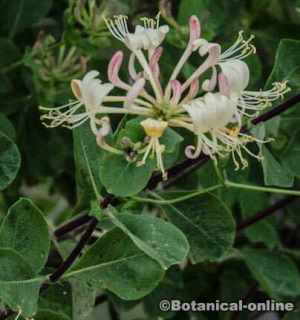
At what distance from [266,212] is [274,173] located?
20 cm

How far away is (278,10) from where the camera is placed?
1.61m

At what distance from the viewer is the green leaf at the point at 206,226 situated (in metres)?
0.98

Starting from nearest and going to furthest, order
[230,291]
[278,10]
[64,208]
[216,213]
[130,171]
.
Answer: [130,171] < [216,213] < [230,291] < [278,10] < [64,208]

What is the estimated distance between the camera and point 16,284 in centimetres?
86

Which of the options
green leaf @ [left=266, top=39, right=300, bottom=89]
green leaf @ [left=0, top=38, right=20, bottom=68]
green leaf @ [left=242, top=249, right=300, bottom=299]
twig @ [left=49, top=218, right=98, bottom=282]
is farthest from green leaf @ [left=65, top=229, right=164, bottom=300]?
green leaf @ [left=0, top=38, right=20, bottom=68]

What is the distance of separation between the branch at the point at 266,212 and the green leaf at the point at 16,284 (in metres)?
0.38

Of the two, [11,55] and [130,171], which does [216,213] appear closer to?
[130,171]

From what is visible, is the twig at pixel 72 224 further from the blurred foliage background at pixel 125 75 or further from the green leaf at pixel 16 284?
the green leaf at pixel 16 284

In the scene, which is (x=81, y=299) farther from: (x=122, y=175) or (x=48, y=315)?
(x=122, y=175)

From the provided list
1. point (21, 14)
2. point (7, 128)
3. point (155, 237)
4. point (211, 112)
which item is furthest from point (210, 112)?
point (21, 14)

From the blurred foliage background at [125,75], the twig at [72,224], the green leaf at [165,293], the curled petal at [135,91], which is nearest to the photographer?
the curled petal at [135,91]

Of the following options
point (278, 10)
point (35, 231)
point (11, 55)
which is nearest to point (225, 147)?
point (35, 231)

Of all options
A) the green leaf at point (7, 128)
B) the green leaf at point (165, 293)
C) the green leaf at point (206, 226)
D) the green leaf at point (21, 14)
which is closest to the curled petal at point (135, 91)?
the green leaf at point (206, 226)

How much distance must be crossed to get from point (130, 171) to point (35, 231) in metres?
0.12
